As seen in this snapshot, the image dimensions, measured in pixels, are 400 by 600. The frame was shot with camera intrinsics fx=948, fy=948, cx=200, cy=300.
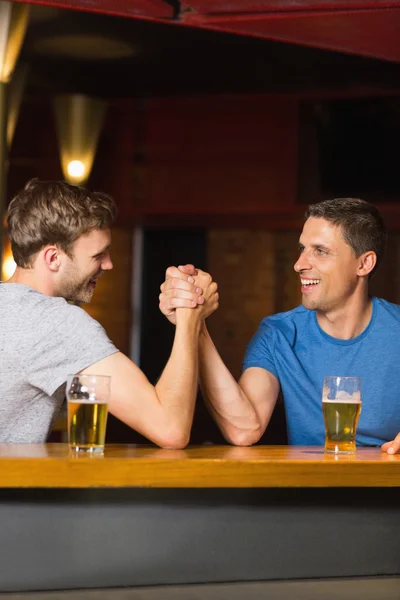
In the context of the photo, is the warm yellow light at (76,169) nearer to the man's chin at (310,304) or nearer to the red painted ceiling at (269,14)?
the red painted ceiling at (269,14)

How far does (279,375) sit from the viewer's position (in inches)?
90.2

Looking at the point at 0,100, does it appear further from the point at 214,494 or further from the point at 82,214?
the point at 214,494

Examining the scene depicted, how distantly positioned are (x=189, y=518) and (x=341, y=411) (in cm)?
40

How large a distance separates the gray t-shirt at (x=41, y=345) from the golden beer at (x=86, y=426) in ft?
0.56

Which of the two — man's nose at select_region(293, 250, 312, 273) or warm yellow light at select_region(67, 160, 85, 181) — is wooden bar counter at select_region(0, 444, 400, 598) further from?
warm yellow light at select_region(67, 160, 85, 181)

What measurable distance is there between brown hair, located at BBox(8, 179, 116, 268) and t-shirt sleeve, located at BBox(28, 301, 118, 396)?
0.26 meters

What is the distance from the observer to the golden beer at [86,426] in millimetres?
1516

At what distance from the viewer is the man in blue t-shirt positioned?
2.24 meters

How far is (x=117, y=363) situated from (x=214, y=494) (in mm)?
310

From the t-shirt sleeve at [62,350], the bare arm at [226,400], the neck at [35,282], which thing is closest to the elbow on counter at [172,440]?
the t-shirt sleeve at [62,350]

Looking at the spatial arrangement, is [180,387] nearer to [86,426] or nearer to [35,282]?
[86,426]

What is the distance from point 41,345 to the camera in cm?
170

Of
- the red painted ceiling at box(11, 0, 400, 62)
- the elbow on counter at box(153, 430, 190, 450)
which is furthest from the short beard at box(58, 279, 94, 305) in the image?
the red painted ceiling at box(11, 0, 400, 62)

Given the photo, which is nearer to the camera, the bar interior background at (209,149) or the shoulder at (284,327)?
the shoulder at (284,327)
